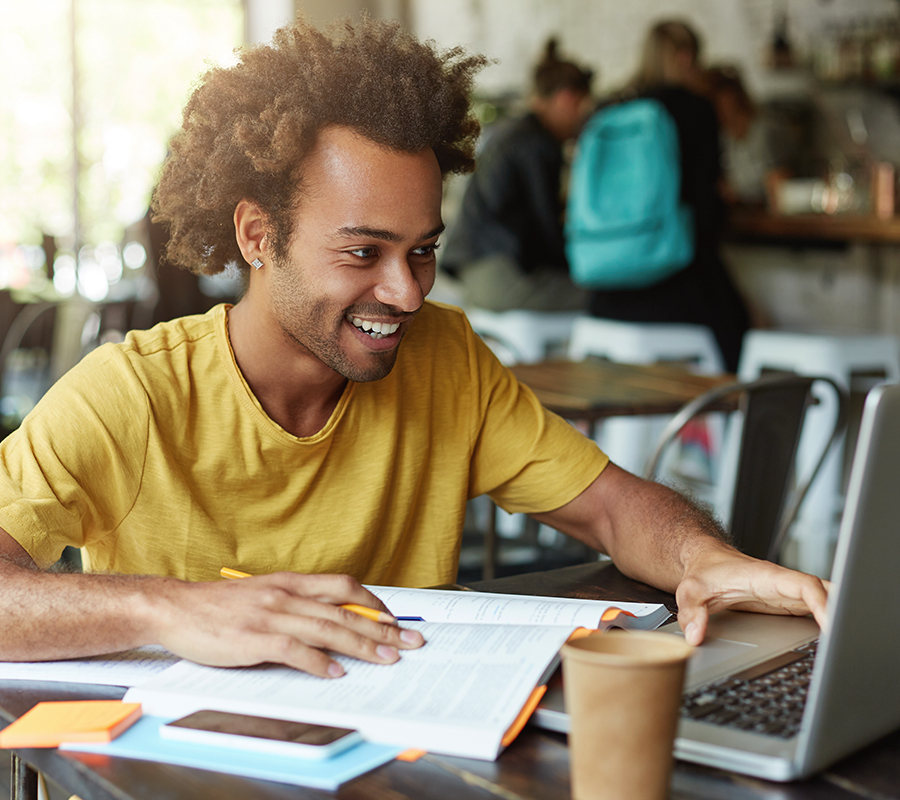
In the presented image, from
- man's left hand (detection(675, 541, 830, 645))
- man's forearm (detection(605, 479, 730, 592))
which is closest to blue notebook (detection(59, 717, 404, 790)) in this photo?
man's left hand (detection(675, 541, 830, 645))

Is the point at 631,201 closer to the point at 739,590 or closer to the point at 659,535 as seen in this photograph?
the point at 659,535

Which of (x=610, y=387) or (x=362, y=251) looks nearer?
(x=362, y=251)

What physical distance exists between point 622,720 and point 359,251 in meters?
0.77

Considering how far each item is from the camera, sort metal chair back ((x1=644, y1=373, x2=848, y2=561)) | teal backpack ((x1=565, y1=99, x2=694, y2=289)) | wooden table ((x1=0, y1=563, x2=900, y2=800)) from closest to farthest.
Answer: wooden table ((x1=0, y1=563, x2=900, y2=800))
metal chair back ((x1=644, y1=373, x2=848, y2=561))
teal backpack ((x1=565, y1=99, x2=694, y2=289))

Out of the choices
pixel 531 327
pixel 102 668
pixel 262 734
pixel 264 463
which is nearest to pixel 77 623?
pixel 102 668

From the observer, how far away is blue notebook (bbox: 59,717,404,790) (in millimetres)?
727

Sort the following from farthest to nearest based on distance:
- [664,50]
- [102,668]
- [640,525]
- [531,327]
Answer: [531,327], [664,50], [640,525], [102,668]

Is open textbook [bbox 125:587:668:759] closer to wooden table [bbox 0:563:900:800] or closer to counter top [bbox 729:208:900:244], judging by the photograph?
wooden table [bbox 0:563:900:800]

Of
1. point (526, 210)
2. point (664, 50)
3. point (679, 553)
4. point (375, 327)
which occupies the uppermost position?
point (664, 50)

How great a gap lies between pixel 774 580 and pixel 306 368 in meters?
0.62

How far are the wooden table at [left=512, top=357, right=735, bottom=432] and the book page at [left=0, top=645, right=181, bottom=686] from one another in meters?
1.39

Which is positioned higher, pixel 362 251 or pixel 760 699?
pixel 362 251

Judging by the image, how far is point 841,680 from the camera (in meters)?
0.69

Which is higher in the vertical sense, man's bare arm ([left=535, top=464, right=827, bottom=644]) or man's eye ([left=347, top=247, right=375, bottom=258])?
man's eye ([left=347, top=247, right=375, bottom=258])
